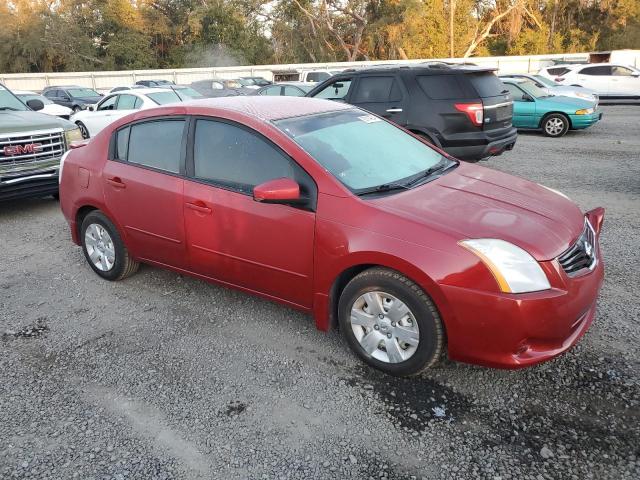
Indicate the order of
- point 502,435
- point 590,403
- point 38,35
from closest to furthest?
point 502,435, point 590,403, point 38,35

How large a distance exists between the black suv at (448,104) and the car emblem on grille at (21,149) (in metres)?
4.73

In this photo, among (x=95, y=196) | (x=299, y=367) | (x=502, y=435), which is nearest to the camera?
(x=502, y=435)

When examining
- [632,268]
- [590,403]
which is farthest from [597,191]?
[590,403]

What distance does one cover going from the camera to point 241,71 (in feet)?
118

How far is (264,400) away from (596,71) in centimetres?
2157

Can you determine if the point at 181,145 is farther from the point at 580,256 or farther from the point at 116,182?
the point at 580,256

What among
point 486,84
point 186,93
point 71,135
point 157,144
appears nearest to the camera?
point 157,144

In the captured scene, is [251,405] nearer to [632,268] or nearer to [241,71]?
[632,268]

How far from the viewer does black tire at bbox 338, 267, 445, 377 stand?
10.0ft

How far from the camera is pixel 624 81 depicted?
20.0 m

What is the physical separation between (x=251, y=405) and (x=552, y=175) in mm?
7460

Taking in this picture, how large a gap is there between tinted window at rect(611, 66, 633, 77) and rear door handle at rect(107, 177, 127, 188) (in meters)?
20.8

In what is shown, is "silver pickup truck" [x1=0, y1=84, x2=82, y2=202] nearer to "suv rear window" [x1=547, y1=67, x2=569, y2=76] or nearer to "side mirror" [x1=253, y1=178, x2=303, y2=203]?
"side mirror" [x1=253, y1=178, x2=303, y2=203]

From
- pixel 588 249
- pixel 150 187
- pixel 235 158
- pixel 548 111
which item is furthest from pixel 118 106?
pixel 588 249
